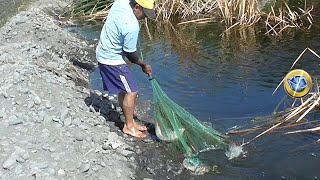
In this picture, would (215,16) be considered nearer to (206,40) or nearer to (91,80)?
(206,40)

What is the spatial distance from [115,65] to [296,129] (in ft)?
8.01

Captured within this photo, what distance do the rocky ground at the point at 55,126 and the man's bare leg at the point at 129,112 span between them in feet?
0.36

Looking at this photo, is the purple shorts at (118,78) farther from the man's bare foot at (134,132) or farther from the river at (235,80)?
the river at (235,80)

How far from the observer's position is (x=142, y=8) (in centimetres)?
543

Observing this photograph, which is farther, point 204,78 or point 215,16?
point 215,16

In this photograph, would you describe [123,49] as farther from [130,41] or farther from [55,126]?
[55,126]

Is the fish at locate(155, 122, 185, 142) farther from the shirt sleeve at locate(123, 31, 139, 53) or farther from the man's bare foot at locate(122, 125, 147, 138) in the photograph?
the shirt sleeve at locate(123, 31, 139, 53)

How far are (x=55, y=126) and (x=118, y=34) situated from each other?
1.31 metres

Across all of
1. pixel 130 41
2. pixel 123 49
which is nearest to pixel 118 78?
pixel 123 49

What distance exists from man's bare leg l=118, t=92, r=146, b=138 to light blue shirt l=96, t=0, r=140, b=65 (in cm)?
47

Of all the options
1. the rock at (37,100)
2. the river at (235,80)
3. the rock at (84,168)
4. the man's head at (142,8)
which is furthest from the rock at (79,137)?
the man's head at (142,8)

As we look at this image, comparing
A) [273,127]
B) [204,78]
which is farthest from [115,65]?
[204,78]

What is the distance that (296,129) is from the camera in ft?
20.5

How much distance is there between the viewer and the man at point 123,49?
5.43 metres
